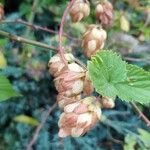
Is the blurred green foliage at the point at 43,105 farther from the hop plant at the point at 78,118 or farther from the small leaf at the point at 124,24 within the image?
the hop plant at the point at 78,118

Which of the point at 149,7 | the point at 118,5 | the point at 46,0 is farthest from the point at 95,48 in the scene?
the point at 118,5

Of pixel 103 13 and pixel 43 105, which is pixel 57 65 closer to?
pixel 103 13

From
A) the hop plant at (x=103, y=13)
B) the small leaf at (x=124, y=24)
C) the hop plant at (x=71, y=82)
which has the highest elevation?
the hop plant at (x=103, y=13)

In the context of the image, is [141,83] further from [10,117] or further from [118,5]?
[118,5]

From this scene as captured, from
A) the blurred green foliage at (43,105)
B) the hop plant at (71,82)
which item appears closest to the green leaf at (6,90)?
the hop plant at (71,82)

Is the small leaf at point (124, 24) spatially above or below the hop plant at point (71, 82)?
below

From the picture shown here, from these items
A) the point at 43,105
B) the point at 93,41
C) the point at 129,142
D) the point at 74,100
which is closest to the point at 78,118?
the point at 74,100
